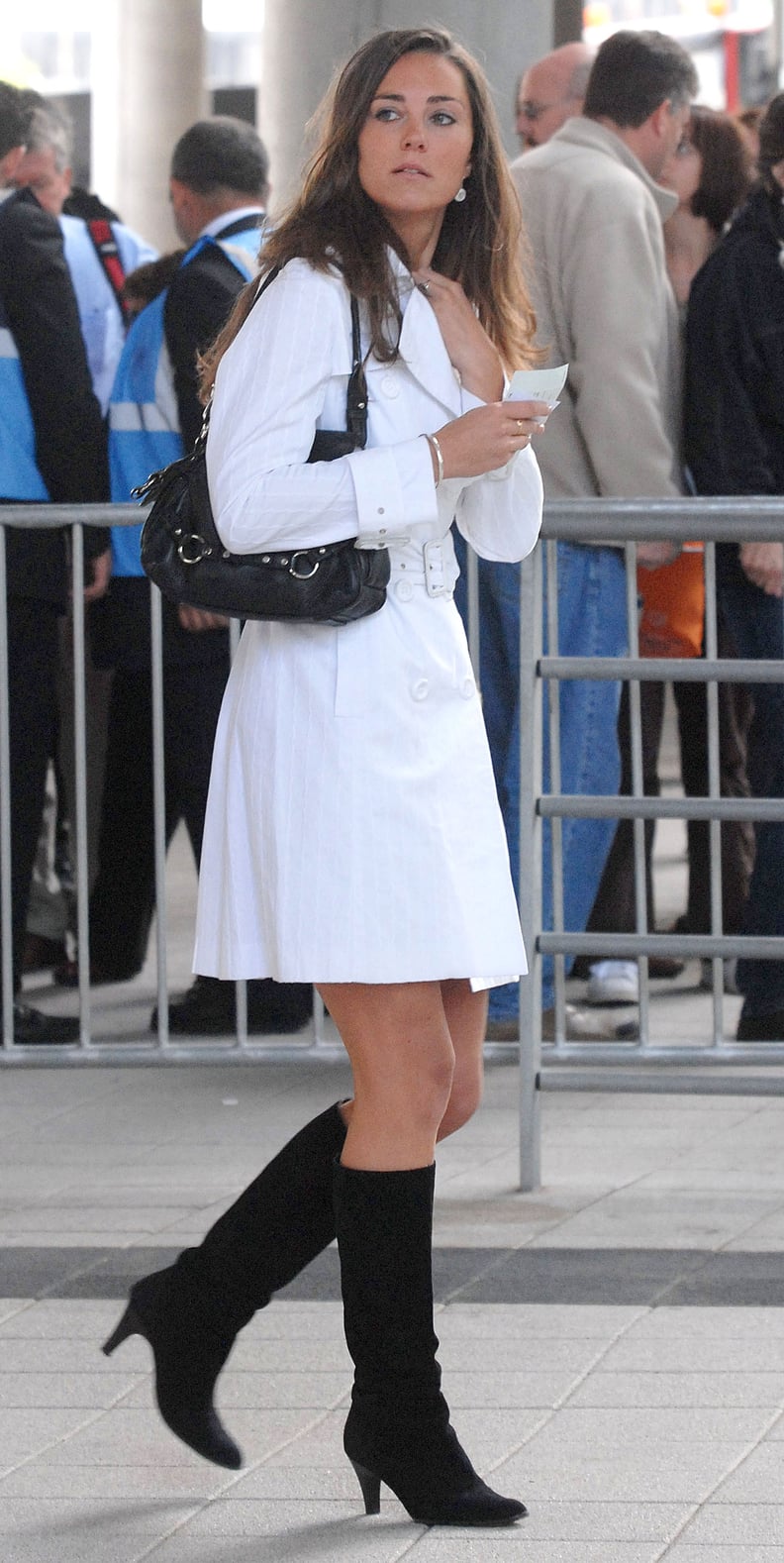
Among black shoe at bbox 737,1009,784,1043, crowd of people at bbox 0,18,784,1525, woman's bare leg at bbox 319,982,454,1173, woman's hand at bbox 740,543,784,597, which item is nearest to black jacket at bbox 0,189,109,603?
woman's hand at bbox 740,543,784,597

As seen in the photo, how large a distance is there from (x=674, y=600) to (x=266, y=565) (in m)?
3.52

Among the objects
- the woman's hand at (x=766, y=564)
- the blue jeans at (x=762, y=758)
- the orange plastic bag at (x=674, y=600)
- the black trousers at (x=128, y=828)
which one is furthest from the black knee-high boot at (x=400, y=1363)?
the black trousers at (x=128, y=828)

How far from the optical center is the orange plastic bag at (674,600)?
6.21 m

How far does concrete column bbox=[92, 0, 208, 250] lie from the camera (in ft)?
63.3

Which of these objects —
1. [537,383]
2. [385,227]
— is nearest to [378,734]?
[537,383]

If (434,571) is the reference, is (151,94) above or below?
above

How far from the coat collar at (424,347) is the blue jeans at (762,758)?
2.72 m

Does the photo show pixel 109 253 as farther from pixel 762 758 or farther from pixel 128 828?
pixel 762 758

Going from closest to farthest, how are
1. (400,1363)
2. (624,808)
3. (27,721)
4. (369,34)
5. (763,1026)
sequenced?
(400,1363) < (624,808) < (763,1026) < (27,721) < (369,34)

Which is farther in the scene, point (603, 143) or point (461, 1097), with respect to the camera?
point (603, 143)

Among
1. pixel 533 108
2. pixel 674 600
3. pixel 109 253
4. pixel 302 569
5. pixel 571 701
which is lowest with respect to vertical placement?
pixel 571 701

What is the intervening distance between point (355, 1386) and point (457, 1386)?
561mm

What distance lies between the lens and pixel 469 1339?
12.1ft

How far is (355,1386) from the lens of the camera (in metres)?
2.97
